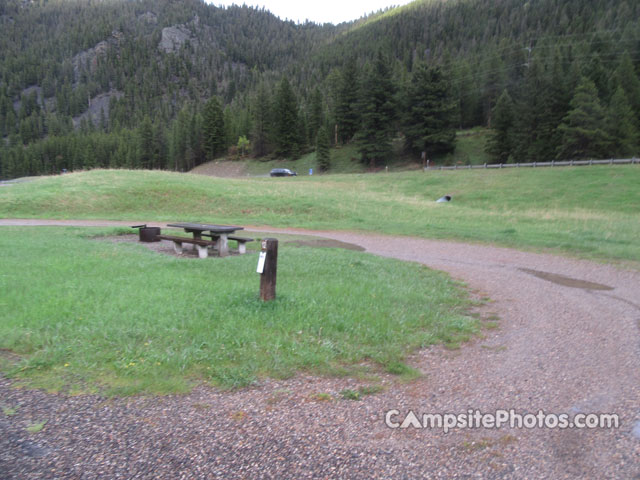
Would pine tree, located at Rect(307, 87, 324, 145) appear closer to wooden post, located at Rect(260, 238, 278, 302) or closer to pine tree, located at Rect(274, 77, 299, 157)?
pine tree, located at Rect(274, 77, 299, 157)

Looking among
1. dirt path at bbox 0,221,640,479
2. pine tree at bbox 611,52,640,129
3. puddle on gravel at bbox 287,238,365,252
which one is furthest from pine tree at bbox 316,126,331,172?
dirt path at bbox 0,221,640,479

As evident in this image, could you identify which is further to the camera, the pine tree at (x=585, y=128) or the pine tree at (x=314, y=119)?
the pine tree at (x=314, y=119)

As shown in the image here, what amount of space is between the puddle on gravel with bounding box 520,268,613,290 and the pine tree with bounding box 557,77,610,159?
1723 inches

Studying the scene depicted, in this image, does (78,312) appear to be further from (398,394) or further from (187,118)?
(187,118)

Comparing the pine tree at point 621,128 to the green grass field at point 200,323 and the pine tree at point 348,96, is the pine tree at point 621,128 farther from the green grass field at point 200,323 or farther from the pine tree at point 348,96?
the green grass field at point 200,323

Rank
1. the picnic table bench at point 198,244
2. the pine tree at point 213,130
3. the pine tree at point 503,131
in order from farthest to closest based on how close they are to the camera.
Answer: the pine tree at point 213,130 < the pine tree at point 503,131 < the picnic table bench at point 198,244

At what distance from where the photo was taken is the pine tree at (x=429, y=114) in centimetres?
5934

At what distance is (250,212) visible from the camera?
25.2m

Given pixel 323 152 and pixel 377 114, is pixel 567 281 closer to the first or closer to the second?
pixel 377 114

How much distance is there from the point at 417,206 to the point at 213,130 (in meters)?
Result: 63.9

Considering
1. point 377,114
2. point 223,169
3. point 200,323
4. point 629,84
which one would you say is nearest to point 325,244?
point 200,323

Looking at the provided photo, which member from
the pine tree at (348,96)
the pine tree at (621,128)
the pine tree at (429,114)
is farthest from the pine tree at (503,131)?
the pine tree at (348,96)

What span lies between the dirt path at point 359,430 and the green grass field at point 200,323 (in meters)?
0.33

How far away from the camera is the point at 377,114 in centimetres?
6225
